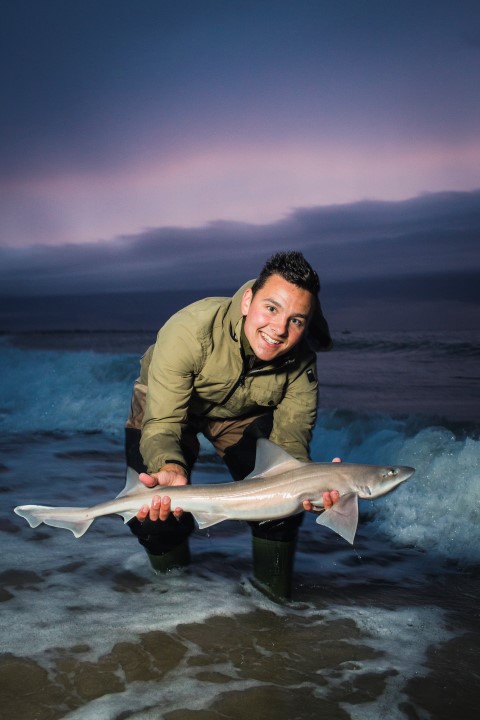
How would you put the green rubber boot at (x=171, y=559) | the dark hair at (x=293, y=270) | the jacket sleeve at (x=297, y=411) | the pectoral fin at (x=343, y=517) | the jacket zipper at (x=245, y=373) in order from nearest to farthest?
1. the pectoral fin at (x=343, y=517)
2. the dark hair at (x=293, y=270)
3. the jacket zipper at (x=245, y=373)
4. the jacket sleeve at (x=297, y=411)
5. the green rubber boot at (x=171, y=559)

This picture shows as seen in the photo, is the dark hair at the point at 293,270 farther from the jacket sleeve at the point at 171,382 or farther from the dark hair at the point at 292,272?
the jacket sleeve at the point at 171,382

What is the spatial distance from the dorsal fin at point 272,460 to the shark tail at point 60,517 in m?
0.99

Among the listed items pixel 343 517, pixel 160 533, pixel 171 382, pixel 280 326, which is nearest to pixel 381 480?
pixel 343 517

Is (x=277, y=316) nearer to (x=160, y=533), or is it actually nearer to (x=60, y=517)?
(x=60, y=517)

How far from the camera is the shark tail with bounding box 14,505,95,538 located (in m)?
3.95

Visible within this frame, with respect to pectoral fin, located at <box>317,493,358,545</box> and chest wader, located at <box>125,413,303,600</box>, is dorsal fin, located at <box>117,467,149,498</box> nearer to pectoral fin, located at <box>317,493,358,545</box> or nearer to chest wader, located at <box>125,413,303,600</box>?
chest wader, located at <box>125,413,303,600</box>

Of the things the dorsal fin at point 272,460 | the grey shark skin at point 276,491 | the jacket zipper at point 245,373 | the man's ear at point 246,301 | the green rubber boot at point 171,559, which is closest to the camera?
the grey shark skin at point 276,491

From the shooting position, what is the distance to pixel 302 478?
379 centimetres

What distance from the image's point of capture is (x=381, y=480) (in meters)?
3.72

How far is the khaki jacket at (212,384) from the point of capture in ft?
14.5

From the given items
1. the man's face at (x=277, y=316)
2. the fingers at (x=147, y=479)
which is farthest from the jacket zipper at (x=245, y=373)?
the fingers at (x=147, y=479)

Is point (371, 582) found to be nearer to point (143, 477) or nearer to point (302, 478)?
point (302, 478)

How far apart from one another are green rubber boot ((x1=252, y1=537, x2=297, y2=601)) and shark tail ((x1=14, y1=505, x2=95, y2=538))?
1.48 metres

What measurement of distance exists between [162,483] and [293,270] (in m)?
1.43
